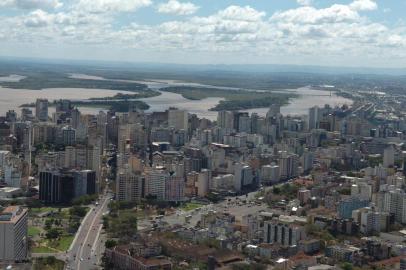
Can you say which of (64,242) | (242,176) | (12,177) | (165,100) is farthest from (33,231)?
(165,100)

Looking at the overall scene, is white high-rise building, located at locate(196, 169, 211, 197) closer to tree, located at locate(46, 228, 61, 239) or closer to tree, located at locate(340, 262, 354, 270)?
tree, located at locate(46, 228, 61, 239)

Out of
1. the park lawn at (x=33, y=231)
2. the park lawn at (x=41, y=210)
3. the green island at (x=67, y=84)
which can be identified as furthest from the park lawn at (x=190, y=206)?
the green island at (x=67, y=84)

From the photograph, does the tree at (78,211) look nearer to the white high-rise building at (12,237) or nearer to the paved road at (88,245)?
the paved road at (88,245)

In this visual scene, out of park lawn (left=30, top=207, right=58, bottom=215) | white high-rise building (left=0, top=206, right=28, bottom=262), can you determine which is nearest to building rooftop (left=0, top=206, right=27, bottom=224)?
white high-rise building (left=0, top=206, right=28, bottom=262)

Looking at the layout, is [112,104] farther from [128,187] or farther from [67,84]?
[128,187]

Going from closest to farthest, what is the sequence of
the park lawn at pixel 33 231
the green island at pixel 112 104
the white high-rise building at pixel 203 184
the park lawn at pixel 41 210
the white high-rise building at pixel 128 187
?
the park lawn at pixel 33 231 < the park lawn at pixel 41 210 < the white high-rise building at pixel 128 187 < the white high-rise building at pixel 203 184 < the green island at pixel 112 104
